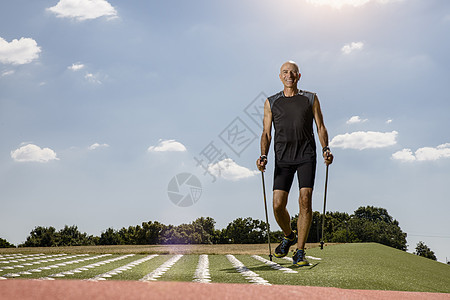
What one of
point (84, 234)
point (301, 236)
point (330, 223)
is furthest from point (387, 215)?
point (301, 236)

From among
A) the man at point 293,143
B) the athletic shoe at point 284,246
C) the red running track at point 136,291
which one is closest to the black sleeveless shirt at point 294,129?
the man at point 293,143

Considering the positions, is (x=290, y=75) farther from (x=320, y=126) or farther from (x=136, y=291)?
(x=136, y=291)

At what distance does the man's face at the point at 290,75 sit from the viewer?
6699 mm

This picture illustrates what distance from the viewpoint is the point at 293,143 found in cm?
649

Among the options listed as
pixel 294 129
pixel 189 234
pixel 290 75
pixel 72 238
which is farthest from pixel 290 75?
pixel 72 238

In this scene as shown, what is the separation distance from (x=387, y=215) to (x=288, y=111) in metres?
90.5

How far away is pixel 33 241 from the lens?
2457 inches

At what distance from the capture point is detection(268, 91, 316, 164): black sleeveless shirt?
6.45m

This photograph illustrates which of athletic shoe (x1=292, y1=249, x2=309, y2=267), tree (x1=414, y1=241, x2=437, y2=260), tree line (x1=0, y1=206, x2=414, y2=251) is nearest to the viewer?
athletic shoe (x1=292, y1=249, x2=309, y2=267)

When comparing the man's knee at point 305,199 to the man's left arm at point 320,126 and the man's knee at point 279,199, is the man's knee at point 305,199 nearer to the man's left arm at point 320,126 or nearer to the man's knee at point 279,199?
the man's knee at point 279,199

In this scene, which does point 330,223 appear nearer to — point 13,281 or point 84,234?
point 84,234

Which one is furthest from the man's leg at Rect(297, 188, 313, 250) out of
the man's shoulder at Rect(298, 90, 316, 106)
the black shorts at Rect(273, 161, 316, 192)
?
the man's shoulder at Rect(298, 90, 316, 106)

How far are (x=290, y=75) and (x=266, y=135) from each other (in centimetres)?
105

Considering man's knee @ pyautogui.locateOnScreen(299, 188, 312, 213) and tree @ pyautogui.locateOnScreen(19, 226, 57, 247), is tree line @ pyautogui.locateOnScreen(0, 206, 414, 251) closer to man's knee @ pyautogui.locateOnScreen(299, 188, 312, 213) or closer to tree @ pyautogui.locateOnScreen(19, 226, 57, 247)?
tree @ pyautogui.locateOnScreen(19, 226, 57, 247)
